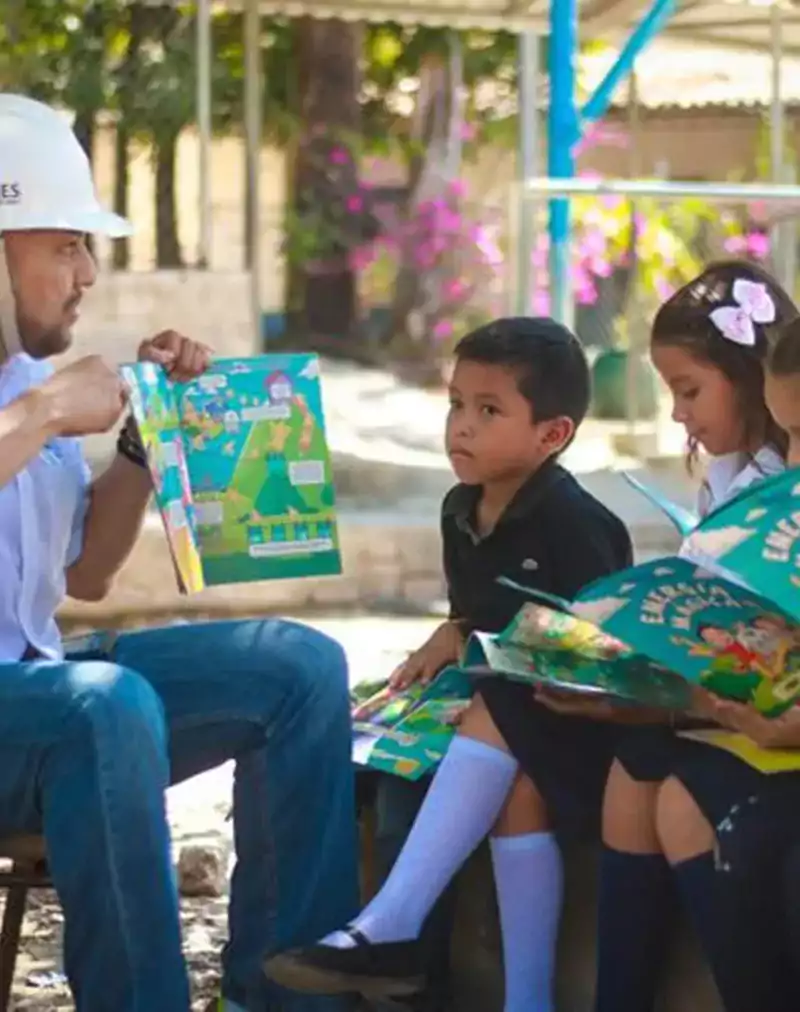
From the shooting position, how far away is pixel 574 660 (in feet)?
8.80

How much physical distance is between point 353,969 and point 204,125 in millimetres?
6074

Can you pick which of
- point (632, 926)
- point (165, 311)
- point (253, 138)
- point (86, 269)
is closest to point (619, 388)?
point (253, 138)

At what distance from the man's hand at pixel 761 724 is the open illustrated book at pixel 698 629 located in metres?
0.01

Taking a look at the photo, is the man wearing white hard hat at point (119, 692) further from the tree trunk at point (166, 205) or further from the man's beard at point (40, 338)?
the tree trunk at point (166, 205)

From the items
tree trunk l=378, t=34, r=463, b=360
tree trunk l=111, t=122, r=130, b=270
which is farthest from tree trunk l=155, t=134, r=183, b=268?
tree trunk l=378, t=34, r=463, b=360

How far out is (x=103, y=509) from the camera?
3.10 metres

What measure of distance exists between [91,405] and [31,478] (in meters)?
0.22

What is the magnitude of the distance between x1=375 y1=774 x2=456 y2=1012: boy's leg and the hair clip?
77 centimetres

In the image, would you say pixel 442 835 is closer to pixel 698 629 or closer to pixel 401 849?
pixel 401 849

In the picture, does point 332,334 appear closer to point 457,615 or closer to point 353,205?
point 353,205

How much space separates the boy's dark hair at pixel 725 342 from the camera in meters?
3.05

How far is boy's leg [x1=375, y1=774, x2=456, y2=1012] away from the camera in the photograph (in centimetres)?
299

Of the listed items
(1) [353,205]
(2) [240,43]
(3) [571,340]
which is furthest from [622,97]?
(3) [571,340]

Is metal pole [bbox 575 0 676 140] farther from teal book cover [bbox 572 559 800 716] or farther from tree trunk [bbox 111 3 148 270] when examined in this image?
teal book cover [bbox 572 559 800 716]
